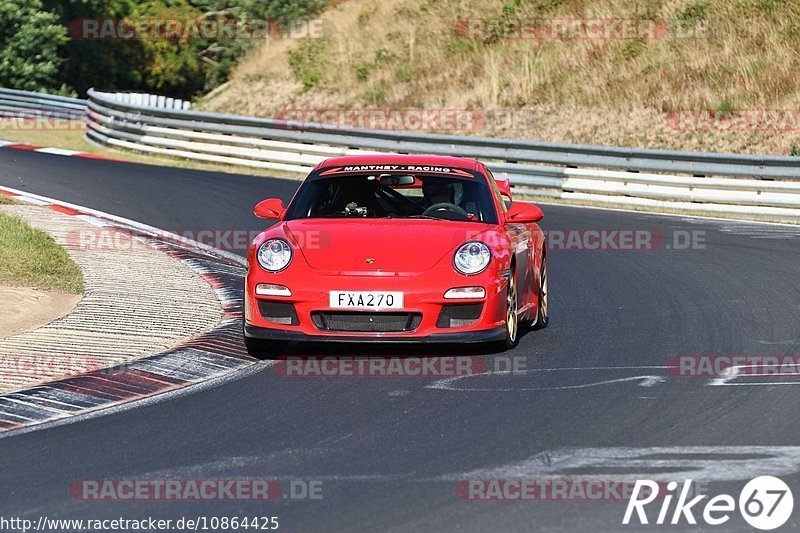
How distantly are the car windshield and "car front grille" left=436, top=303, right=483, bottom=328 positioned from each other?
3.68 feet

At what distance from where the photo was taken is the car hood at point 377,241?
30.3 feet

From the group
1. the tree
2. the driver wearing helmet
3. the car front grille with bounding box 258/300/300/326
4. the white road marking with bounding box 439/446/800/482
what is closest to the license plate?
the car front grille with bounding box 258/300/300/326

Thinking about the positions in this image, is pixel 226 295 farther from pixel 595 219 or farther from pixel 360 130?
pixel 360 130

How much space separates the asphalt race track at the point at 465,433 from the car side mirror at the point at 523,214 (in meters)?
0.89

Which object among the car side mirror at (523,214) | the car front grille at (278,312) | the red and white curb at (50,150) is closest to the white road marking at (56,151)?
the red and white curb at (50,150)

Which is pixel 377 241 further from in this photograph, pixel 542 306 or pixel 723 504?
pixel 723 504

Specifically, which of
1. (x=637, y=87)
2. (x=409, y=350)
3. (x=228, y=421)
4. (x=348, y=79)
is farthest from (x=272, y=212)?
(x=348, y=79)

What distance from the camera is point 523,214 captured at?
33.4ft

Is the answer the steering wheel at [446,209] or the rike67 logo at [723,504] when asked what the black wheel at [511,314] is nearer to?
the steering wheel at [446,209]

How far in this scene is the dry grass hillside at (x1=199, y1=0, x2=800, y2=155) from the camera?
27.2m

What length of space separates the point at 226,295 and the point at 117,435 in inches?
204

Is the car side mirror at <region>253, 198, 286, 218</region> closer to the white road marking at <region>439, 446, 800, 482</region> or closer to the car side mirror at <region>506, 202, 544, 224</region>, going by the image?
the car side mirror at <region>506, 202, 544, 224</region>

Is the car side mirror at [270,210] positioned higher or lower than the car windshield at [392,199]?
lower

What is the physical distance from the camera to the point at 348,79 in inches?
1357
